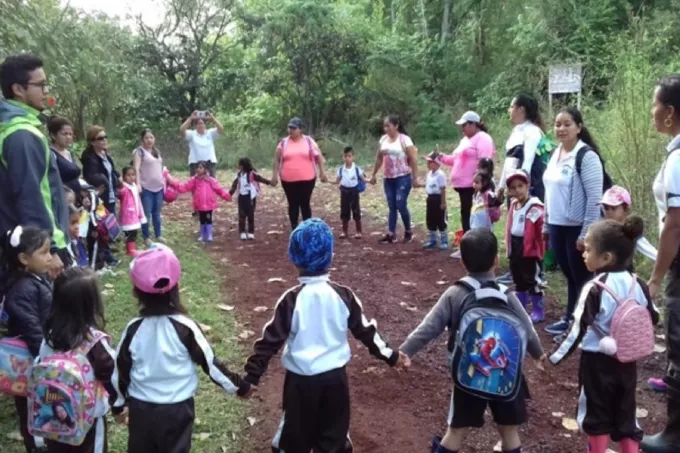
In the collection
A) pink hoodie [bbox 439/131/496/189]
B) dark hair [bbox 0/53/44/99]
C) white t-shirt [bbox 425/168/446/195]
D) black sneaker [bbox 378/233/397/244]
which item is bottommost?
black sneaker [bbox 378/233/397/244]

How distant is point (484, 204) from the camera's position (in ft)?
26.3

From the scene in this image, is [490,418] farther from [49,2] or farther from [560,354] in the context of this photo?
[49,2]

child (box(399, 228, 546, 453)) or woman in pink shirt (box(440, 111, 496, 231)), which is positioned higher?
woman in pink shirt (box(440, 111, 496, 231))

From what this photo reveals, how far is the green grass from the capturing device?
4.34 meters

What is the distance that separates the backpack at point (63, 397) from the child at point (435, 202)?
267 inches

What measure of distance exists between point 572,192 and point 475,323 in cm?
265

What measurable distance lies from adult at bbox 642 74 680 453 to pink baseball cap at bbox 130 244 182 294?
2.80 m

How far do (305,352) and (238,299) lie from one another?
14.0 feet

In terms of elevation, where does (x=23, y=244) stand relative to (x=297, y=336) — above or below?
above

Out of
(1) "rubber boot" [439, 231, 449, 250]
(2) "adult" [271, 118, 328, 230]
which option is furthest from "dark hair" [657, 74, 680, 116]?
(2) "adult" [271, 118, 328, 230]

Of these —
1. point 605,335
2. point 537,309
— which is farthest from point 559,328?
point 605,335

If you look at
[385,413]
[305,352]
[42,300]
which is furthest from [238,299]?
[305,352]

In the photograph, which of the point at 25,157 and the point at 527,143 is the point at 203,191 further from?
the point at 25,157

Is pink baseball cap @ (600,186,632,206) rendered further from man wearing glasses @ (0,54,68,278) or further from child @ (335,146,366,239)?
child @ (335,146,366,239)
